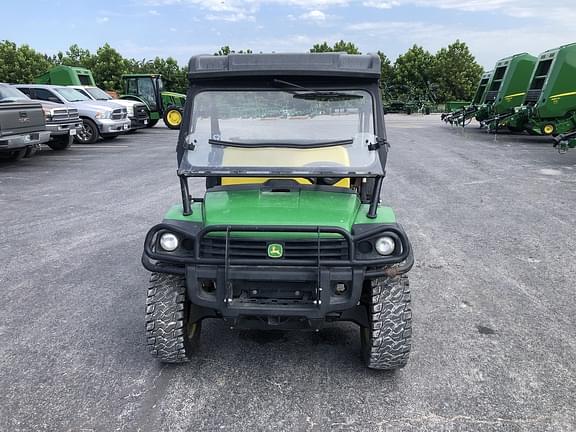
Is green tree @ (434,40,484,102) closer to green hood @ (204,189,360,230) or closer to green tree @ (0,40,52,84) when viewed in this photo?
green tree @ (0,40,52,84)

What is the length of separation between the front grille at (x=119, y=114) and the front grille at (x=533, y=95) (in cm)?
1331

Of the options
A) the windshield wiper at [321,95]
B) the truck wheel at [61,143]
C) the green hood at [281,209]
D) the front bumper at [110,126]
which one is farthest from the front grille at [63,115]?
the windshield wiper at [321,95]

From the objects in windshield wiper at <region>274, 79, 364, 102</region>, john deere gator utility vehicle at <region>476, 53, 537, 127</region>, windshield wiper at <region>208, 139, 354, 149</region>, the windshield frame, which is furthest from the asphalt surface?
john deere gator utility vehicle at <region>476, 53, 537, 127</region>

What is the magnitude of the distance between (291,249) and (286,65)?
1261 mm

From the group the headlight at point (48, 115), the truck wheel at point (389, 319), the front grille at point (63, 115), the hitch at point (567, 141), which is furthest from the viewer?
the front grille at point (63, 115)

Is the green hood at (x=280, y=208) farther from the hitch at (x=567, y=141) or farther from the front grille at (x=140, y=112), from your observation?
the front grille at (x=140, y=112)

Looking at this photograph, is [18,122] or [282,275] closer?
[282,275]

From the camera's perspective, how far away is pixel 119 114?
1730 centimetres

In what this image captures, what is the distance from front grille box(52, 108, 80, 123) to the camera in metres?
13.8

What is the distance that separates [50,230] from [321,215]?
5.01m

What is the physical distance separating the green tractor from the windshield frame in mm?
19115

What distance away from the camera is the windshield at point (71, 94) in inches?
642

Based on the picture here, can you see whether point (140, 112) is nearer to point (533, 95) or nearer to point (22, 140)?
point (22, 140)

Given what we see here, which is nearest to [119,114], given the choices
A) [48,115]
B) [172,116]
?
[48,115]
